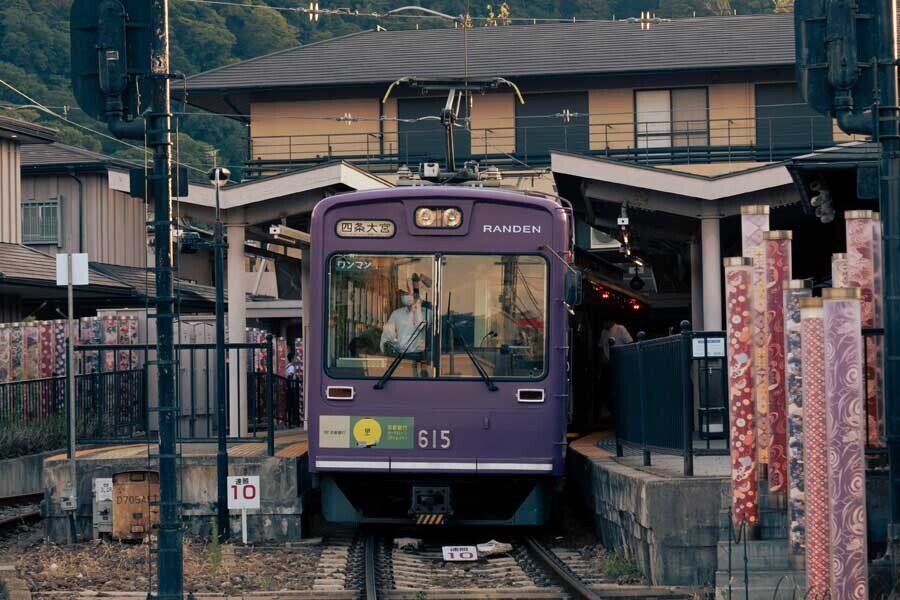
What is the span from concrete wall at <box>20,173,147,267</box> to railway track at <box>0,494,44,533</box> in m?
15.9

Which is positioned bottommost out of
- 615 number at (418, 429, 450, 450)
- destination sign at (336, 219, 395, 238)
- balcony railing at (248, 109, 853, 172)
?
615 number at (418, 429, 450, 450)

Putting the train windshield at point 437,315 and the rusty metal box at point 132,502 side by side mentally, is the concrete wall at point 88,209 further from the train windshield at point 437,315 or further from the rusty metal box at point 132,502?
the train windshield at point 437,315

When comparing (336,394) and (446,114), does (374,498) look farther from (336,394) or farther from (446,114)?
(446,114)

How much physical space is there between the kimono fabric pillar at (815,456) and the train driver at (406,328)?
556 centimetres

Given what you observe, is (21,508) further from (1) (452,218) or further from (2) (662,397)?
(2) (662,397)

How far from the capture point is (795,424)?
9797 mm

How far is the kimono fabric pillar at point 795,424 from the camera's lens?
32.0 feet

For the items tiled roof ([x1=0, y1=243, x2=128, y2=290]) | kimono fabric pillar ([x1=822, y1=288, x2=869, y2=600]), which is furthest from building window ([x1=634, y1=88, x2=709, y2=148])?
kimono fabric pillar ([x1=822, y1=288, x2=869, y2=600])

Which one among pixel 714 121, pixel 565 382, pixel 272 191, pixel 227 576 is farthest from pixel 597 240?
pixel 227 576

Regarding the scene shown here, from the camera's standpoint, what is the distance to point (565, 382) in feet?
47.0

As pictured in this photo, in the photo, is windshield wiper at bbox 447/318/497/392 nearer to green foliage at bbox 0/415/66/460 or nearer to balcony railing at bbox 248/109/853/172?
green foliage at bbox 0/415/66/460

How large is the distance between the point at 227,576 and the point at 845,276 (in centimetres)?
538

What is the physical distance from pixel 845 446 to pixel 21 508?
42.1ft

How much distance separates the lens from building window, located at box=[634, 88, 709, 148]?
32438 millimetres
